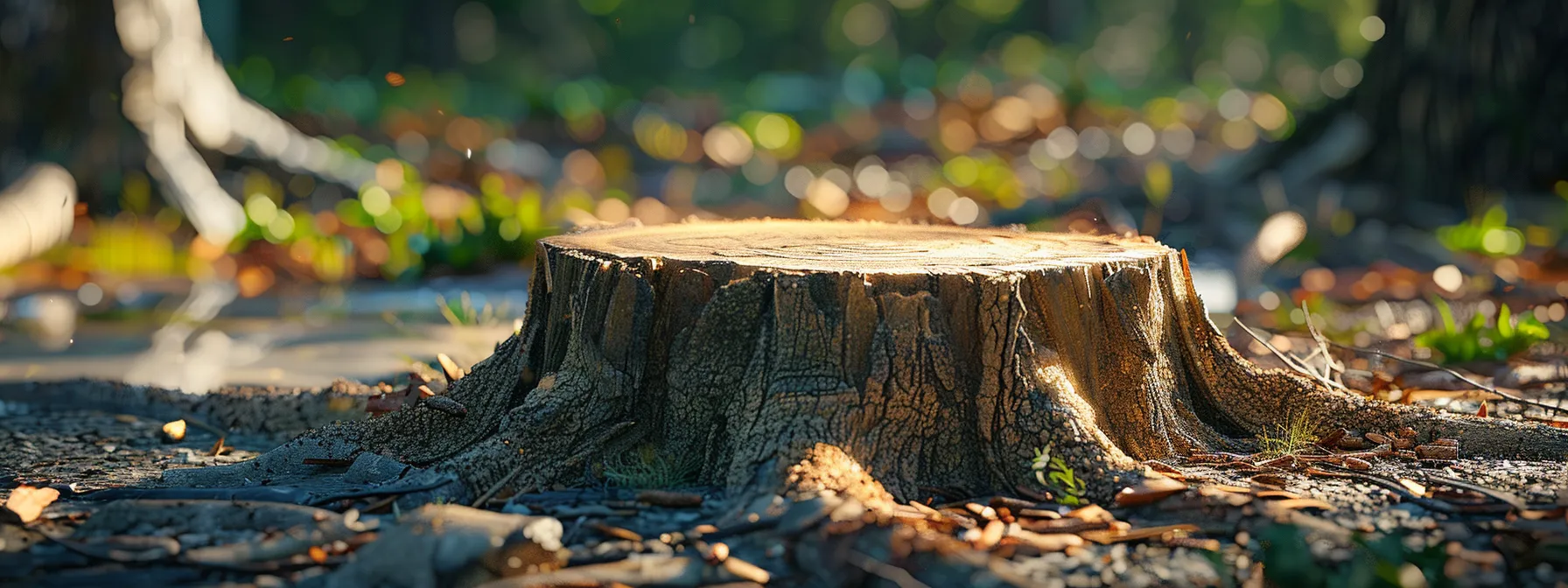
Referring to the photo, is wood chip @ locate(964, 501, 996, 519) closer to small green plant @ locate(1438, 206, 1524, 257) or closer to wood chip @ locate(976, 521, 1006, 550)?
wood chip @ locate(976, 521, 1006, 550)

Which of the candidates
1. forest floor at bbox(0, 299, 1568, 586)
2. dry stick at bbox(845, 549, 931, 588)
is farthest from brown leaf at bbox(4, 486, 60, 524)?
dry stick at bbox(845, 549, 931, 588)

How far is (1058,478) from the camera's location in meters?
2.37

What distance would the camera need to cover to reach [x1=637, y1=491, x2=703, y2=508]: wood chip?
227 cm

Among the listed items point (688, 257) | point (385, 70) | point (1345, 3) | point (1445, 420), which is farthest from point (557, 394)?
point (1345, 3)

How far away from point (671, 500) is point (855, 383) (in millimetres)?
431

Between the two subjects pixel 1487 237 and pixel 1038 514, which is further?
pixel 1487 237

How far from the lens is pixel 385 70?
19891mm

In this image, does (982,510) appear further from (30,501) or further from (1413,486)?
(30,501)

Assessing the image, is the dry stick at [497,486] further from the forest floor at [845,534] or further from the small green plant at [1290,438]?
the small green plant at [1290,438]

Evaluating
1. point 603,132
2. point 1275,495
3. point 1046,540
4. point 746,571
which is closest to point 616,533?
point 746,571

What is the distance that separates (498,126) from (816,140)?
10.1 feet

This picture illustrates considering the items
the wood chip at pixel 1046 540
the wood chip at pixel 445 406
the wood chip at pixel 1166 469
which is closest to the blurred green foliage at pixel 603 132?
the wood chip at pixel 445 406

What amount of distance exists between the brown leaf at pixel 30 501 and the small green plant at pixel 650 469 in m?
1.03

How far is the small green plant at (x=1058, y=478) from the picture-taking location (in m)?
2.33
